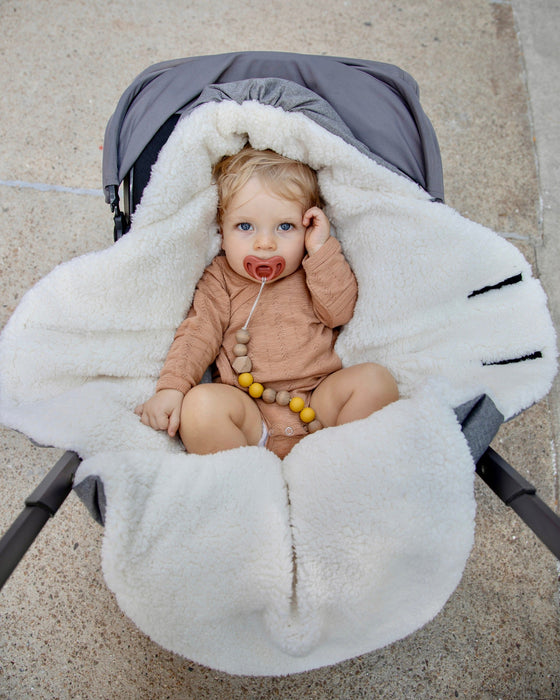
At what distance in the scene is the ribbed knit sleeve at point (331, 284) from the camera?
1.14m

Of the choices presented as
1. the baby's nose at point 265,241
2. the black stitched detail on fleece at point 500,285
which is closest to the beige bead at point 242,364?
the baby's nose at point 265,241

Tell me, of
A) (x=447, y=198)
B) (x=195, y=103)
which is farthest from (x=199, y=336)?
(x=447, y=198)

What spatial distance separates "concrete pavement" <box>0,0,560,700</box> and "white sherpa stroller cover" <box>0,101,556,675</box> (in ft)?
1.20

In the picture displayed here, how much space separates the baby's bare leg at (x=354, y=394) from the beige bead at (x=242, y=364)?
15 centimetres

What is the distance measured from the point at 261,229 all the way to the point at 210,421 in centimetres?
38

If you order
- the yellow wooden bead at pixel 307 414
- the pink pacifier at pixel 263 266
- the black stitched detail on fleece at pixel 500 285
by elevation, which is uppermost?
the black stitched detail on fleece at pixel 500 285

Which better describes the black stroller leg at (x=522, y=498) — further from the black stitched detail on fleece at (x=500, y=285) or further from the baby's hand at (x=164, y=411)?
the baby's hand at (x=164, y=411)

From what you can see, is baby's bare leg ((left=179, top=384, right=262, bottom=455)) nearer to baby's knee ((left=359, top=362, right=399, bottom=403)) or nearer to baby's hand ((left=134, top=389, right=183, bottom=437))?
baby's hand ((left=134, top=389, right=183, bottom=437))

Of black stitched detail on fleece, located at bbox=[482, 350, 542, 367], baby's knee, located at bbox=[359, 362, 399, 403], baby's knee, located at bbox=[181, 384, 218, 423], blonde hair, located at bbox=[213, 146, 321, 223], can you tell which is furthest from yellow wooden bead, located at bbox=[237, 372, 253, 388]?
A: black stitched detail on fleece, located at bbox=[482, 350, 542, 367]

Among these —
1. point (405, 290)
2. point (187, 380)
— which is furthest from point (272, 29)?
point (187, 380)

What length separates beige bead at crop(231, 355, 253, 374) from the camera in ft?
3.75

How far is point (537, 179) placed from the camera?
1.62m

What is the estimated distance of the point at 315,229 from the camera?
1.14 m

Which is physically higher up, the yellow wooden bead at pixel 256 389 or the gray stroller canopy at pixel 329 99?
the gray stroller canopy at pixel 329 99
